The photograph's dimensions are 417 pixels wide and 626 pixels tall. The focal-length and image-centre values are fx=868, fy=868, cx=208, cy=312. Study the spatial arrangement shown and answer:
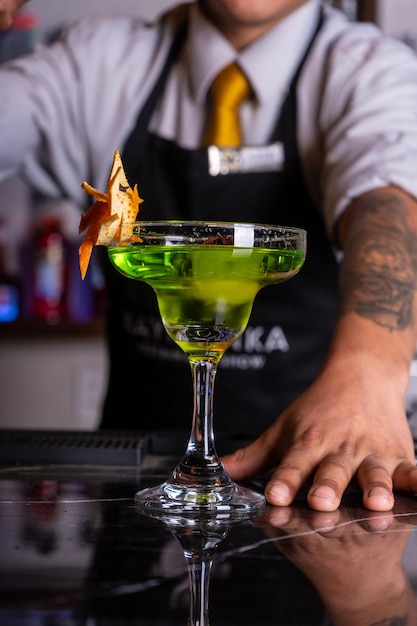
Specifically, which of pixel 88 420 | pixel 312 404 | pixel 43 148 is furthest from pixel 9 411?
pixel 312 404

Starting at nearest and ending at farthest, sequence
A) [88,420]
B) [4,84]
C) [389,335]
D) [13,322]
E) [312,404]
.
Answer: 1. [312,404]
2. [389,335]
3. [4,84]
4. [13,322]
5. [88,420]

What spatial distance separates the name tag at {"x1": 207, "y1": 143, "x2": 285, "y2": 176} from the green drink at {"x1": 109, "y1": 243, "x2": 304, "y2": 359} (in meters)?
0.79

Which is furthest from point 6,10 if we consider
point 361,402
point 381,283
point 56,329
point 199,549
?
point 56,329

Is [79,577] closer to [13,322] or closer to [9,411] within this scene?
[13,322]

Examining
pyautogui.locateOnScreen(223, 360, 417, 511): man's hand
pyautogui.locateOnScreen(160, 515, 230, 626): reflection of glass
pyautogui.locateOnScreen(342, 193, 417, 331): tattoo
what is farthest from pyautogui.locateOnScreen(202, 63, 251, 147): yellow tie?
pyautogui.locateOnScreen(160, 515, 230, 626): reflection of glass

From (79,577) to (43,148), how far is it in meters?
1.34

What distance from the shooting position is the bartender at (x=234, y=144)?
136cm

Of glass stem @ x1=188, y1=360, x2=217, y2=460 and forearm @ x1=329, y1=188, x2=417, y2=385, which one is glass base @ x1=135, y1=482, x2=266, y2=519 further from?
forearm @ x1=329, y1=188, x2=417, y2=385

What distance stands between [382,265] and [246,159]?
0.57 metres

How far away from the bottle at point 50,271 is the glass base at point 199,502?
1.95 metres

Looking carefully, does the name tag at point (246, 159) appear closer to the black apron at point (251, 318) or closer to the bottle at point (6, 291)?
the black apron at point (251, 318)

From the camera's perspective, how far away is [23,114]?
5.41ft

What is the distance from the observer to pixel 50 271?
2.68 metres

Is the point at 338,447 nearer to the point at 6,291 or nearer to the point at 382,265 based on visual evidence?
the point at 382,265
